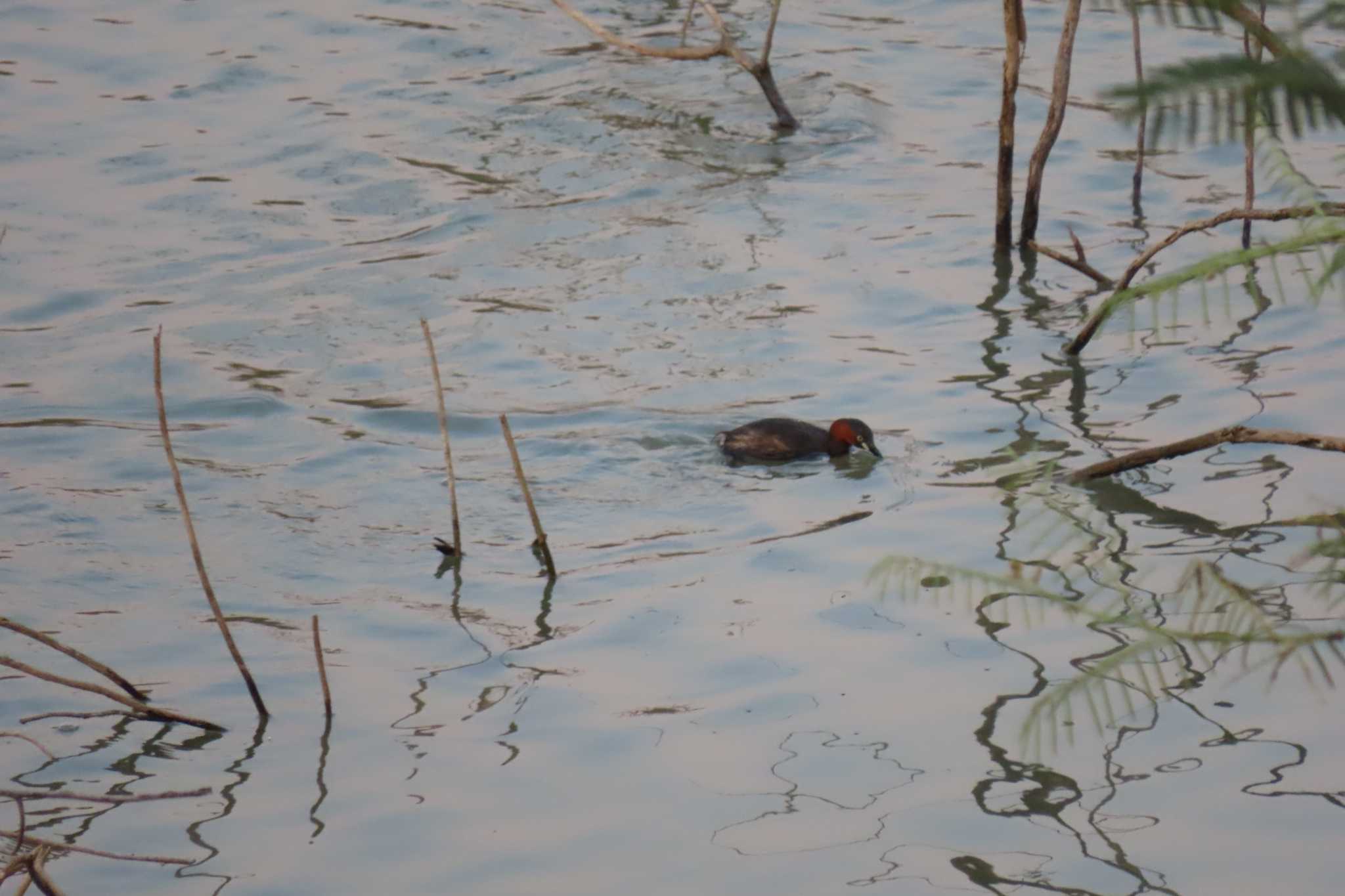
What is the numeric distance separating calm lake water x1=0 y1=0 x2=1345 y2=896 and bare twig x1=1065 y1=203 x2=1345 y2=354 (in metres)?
0.28

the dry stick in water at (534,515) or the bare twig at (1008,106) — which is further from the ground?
the bare twig at (1008,106)

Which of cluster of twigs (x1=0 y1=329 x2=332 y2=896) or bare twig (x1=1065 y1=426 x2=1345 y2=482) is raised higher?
bare twig (x1=1065 y1=426 x2=1345 y2=482)

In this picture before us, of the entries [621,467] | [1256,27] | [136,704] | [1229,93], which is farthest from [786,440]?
[1229,93]

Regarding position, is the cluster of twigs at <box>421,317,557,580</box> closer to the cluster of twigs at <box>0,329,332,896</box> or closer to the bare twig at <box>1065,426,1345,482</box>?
the cluster of twigs at <box>0,329,332,896</box>

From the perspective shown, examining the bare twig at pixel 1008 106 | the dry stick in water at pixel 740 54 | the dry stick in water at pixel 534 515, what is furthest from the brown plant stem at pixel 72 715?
the dry stick in water at pixel 740 54

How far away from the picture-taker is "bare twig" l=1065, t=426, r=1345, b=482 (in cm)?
453

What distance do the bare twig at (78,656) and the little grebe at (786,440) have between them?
3417 millimetres

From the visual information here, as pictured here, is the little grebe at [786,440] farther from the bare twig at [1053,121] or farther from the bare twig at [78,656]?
the bare twig at [78,656]

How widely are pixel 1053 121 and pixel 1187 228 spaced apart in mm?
3199

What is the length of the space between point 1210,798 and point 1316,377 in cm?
420

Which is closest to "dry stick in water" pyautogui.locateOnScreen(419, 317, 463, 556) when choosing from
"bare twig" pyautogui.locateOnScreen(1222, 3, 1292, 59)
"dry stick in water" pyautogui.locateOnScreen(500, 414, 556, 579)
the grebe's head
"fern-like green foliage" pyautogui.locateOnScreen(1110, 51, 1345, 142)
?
"dry stick in water" pyautogui.locateOnScreen(500, 414, 556, 579)

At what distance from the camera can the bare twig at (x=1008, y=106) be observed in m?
9.47

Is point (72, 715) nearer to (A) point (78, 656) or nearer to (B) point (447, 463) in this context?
(A) point (78, 656)

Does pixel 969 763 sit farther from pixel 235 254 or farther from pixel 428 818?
pixel 235 254
